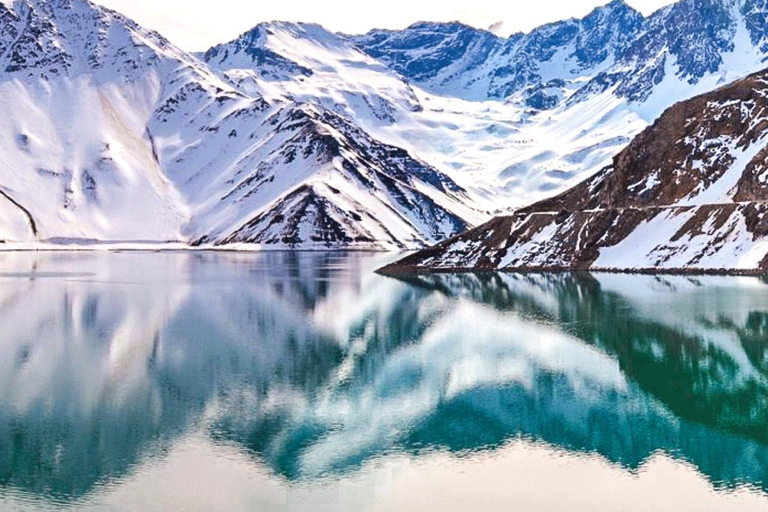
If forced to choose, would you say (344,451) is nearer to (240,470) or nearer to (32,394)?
(240,470)

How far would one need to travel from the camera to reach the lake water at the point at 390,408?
5144 centimetres

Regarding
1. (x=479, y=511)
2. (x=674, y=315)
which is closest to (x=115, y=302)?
(x=674, y=315)

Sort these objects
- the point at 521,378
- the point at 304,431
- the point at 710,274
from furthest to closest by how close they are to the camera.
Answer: the point at 710,274 < the point at 521,378 < the point at 304,431

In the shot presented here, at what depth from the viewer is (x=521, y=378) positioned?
81812 mm

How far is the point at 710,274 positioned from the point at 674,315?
60215 millimetres

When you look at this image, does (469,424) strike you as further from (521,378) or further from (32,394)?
(32,394)

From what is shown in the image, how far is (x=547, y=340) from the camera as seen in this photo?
103 metres

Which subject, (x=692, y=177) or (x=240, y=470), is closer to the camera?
(x=240, y=470)

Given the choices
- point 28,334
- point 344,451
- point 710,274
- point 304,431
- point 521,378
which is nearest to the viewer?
point 344,451

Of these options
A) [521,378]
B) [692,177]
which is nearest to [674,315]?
[521,378]

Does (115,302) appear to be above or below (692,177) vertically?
below

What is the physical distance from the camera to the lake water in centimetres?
5144

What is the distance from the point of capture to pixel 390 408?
70938mm

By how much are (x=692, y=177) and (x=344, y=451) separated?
158m
